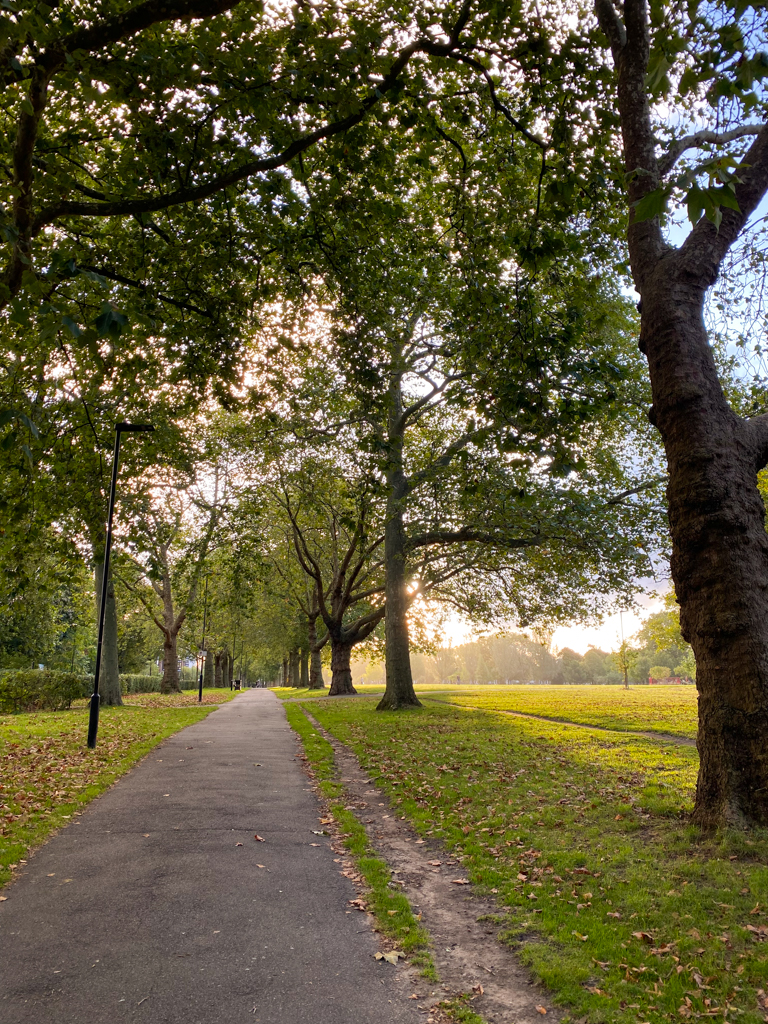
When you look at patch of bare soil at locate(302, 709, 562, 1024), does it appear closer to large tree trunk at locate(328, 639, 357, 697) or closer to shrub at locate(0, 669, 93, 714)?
shrub at locate(0, 669, 93, 714)

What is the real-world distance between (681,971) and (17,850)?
237 inches

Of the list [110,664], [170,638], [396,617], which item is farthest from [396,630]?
Answer: [170,638]

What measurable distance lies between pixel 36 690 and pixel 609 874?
71.7 feet

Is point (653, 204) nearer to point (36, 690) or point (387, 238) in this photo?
point (387, 238)

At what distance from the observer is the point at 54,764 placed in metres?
10.8

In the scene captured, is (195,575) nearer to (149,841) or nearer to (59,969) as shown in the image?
(149,841)

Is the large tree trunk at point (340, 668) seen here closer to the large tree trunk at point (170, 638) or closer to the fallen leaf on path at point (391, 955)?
the large tree trunk at point (170, 638)

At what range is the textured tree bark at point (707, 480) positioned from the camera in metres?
5.77

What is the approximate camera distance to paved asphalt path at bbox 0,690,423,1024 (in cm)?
357

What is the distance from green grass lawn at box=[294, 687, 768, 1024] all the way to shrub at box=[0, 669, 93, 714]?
52.1 feet

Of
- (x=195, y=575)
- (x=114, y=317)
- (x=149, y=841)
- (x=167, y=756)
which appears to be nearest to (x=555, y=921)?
(x=149, y=841)

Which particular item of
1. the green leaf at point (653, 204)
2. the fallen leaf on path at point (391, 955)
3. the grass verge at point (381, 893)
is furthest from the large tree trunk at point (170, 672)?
the green leaf at point (653, 204)

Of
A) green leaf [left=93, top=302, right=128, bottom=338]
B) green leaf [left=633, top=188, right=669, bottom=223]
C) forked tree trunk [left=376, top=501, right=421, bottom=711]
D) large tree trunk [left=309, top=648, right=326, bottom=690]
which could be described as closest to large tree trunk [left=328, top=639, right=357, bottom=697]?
large tree trunk [left=309, top=648, right=326, bottom=690]

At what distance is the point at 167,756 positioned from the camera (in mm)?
12094
